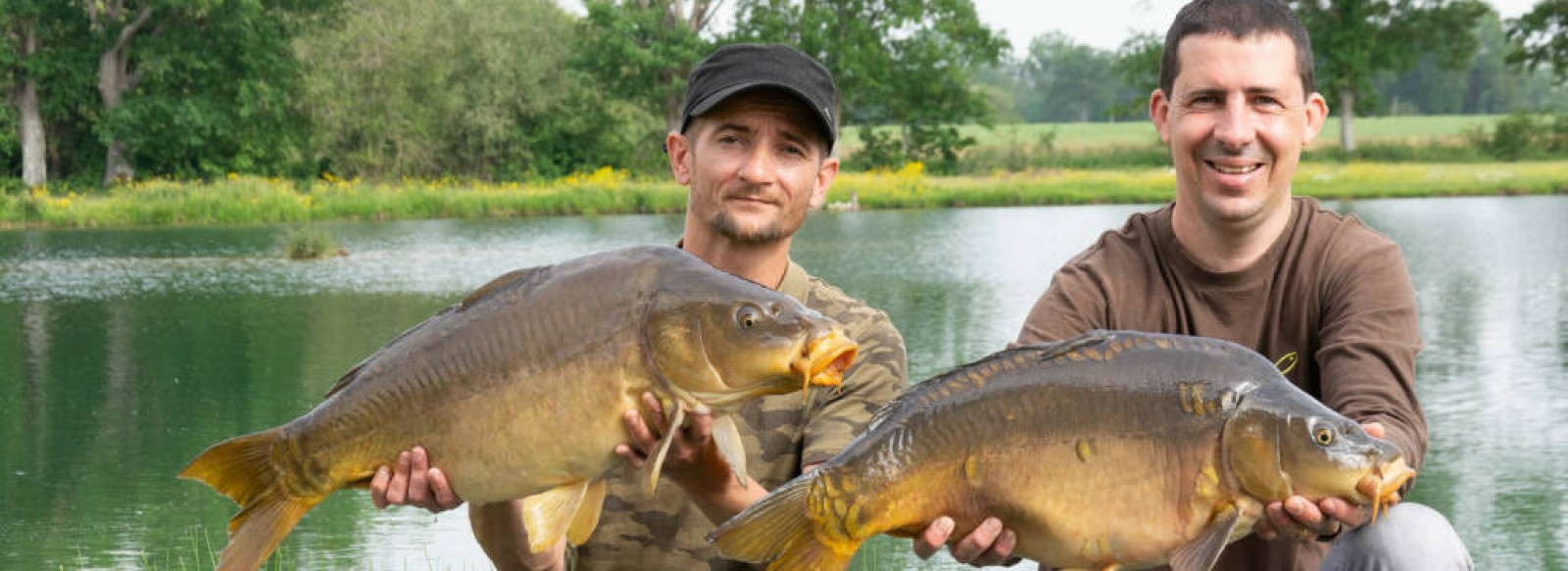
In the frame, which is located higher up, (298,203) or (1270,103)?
(1270,103)

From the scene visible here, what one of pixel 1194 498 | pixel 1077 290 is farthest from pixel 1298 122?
pixel 1194 498

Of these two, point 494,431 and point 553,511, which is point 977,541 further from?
point 494,431

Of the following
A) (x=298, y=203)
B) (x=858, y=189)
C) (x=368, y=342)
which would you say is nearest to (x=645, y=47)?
(x=858, y=189)

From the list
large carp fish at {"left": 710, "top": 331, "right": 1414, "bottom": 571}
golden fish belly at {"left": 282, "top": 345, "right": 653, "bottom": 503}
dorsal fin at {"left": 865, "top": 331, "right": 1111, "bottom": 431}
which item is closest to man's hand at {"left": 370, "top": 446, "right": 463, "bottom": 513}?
golden fish belly at {"left": 282, "top": 345, "right": 653, "bottom": 503}

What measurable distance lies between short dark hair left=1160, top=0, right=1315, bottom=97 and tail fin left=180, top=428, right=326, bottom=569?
6.32 feet

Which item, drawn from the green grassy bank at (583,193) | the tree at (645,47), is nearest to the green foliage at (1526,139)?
the green grassy bank at (583,193)

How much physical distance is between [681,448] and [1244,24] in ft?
5.19

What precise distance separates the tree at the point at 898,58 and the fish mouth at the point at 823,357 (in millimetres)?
33194

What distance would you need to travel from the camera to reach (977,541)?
260 centimetres

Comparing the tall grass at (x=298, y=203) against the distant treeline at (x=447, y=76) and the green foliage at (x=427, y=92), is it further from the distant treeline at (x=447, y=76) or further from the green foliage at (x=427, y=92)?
the green foliage at (x=427, y=92)

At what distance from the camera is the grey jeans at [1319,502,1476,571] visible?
9.74 feet

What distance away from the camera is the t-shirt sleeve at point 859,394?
330cm

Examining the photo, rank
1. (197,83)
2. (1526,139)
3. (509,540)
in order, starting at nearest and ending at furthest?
(509,540) → (197,83) → (1526,139)

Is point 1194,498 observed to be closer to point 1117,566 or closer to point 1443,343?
point 1117,566
